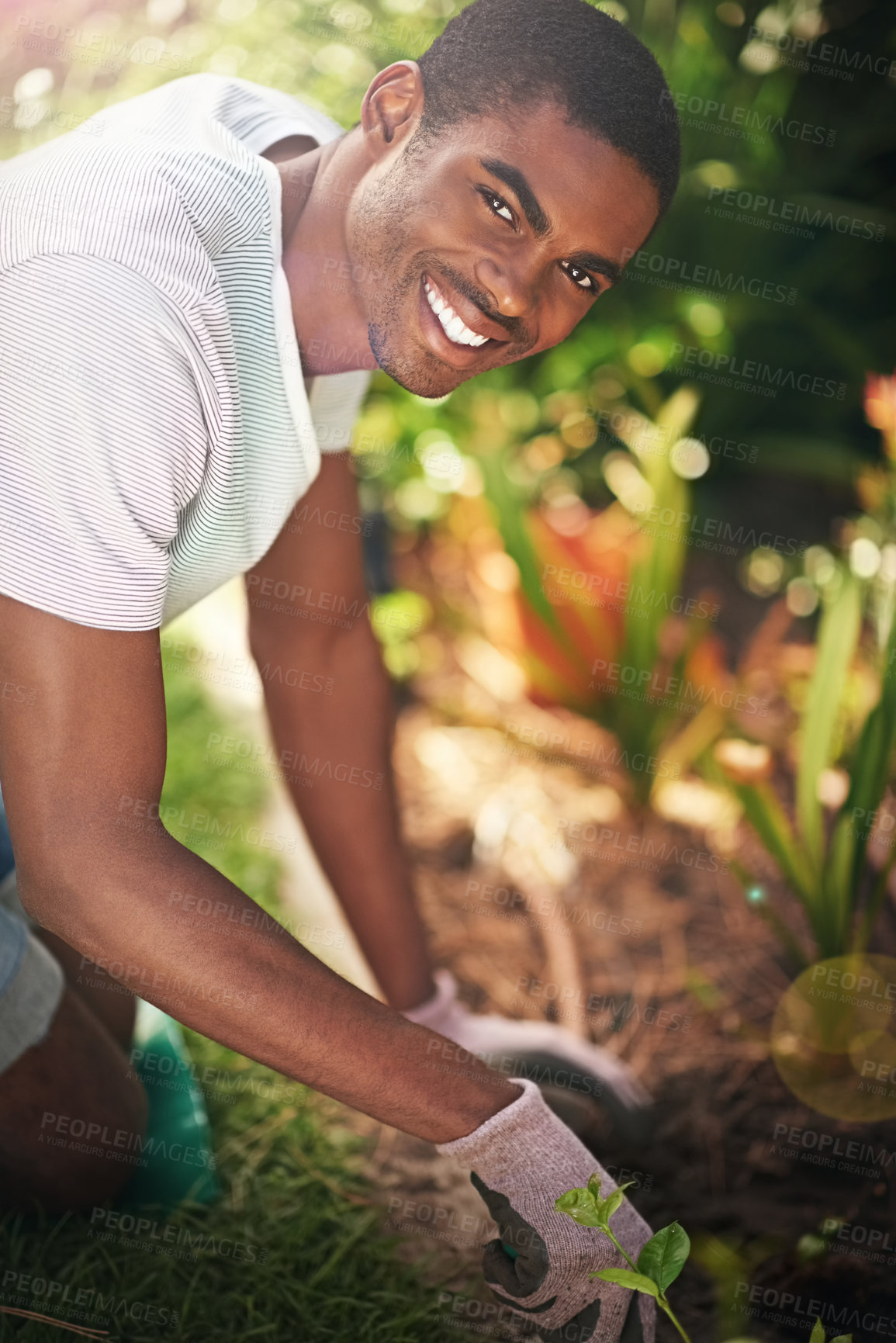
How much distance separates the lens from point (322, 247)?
1151mm

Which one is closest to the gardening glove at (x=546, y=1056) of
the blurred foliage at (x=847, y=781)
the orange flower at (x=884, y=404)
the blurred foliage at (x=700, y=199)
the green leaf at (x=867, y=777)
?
the blurred foliage at (x=847, y=781)

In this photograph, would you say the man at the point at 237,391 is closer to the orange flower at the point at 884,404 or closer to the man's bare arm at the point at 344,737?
the man's bare arm at the point at 344,737

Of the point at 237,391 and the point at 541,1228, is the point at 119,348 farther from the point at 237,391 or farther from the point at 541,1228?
the point at 541,1228

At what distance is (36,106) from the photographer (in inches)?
84.6

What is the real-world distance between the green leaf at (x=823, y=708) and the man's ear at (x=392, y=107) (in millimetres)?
907

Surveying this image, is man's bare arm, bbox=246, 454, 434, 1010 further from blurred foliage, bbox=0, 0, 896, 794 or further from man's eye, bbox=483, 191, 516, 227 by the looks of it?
blurred foliage, bbox=0, 0, 896, 794

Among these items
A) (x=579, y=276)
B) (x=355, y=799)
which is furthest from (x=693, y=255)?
(x=355, y=799)

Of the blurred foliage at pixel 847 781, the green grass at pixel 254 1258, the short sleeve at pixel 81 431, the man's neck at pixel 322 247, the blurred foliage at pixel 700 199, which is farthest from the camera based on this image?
the blurred foliage at pixel 700 199

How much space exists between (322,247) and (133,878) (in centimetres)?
73

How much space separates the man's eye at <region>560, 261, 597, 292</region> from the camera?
3.53 feet

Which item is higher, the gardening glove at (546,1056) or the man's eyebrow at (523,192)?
the man's eyebrow at (523,192)

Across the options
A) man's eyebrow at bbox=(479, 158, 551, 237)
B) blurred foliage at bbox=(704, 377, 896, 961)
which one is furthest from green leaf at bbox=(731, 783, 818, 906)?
man's eyebrow at bbox=(479, 158, 551, 237)

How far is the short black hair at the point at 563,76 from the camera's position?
39.2 inches

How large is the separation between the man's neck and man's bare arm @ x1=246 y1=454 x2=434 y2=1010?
0.35 m
